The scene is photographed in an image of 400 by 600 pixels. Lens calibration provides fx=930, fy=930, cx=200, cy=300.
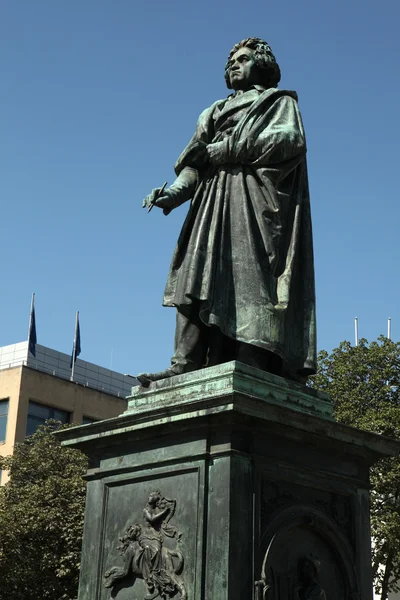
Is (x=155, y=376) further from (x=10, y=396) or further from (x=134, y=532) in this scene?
(x=10, y=396)

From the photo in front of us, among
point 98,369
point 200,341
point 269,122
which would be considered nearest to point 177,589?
point 200,341

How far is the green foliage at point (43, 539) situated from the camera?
84.1 feet

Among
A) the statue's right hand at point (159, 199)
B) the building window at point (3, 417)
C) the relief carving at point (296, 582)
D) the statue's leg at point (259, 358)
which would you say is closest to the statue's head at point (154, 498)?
the relief carving at point (296, 582)

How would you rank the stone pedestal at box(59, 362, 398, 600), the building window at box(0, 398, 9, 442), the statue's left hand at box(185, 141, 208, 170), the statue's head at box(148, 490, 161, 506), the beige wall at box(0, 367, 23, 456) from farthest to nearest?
1. the building window at box(0, 398, 9, 442)
2. the beige wall at box(0, 367, 23, 456)
3. the statue's left hand at box(185, 141, 208, 170)
4. the statue's head at box(148, 490, 161, 506)
5. the stone pedestal at box(59, 362, 398, 600)

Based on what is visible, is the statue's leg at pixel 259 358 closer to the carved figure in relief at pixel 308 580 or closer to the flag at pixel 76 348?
the carved figure in relief at pixel 308 580

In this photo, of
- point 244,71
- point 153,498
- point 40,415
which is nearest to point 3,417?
point 40,415

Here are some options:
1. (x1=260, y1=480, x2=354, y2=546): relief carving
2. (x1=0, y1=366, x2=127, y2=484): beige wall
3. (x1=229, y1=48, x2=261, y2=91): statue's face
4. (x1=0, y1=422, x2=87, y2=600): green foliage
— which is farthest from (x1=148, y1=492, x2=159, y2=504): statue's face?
(x1=0, y1=366, x2=127, y2=484): beige wall

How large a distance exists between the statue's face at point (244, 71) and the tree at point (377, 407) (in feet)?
61.0

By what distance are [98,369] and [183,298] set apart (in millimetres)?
48613

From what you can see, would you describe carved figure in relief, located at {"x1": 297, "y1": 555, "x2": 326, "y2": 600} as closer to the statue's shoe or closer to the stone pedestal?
the stone pedestal

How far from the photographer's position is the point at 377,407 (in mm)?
28328

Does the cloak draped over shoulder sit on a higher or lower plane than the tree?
lower

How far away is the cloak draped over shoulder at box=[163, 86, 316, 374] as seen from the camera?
7.64 metres

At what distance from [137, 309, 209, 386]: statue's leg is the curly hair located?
2512mm
